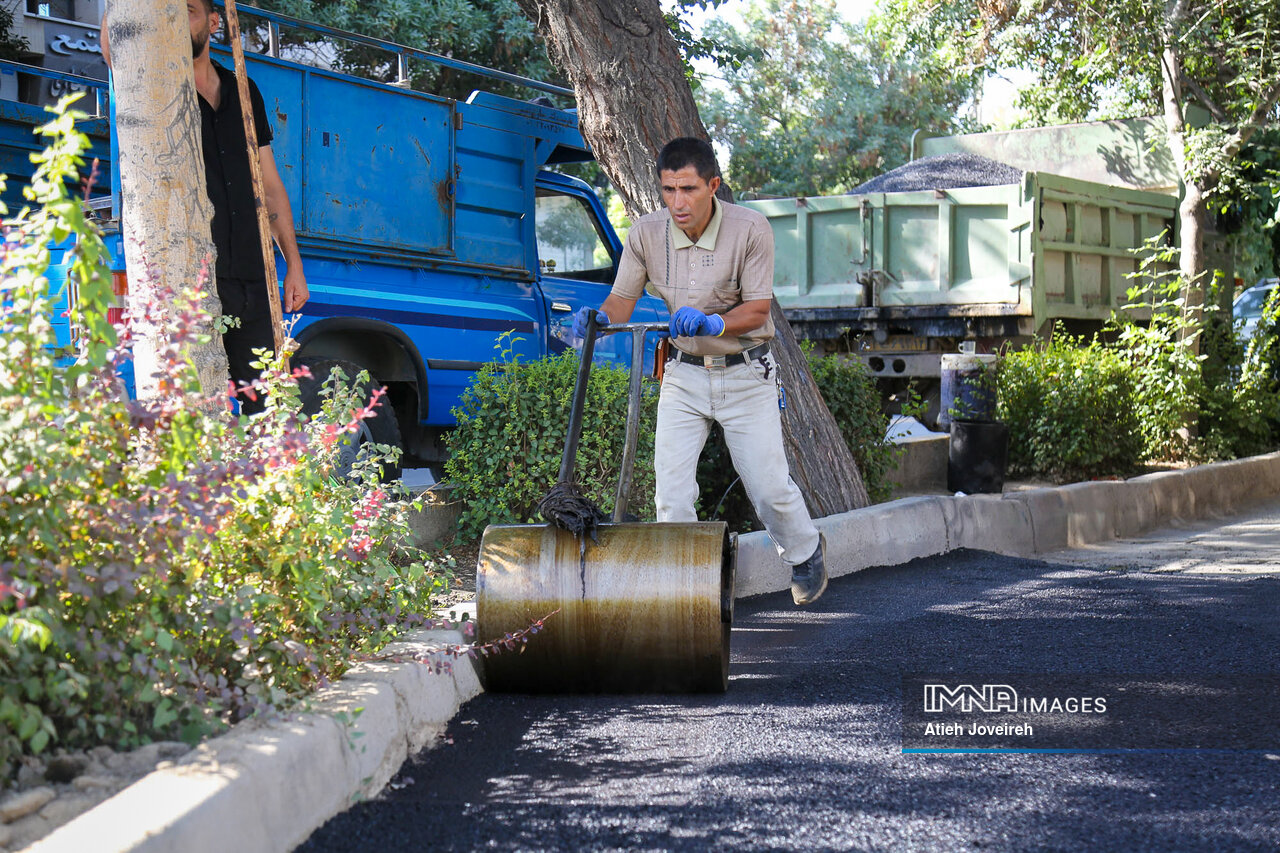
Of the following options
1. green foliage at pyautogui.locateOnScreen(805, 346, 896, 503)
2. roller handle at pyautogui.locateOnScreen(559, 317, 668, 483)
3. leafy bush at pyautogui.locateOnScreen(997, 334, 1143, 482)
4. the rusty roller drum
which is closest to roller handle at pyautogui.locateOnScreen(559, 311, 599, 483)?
roller handle at pyautogui.locateOnScreen(559, 317, 668, 483)

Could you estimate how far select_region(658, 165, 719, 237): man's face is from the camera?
466 cm

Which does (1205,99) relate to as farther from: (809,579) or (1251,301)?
(809,579)

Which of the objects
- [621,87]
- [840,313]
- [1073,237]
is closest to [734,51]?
[840,313]

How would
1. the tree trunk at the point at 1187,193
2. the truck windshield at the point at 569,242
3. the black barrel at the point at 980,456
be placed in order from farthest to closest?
the tree trunk at the point at 1187,193
the black barrel at the point at 980,456
the truck windshield at the point at 569,242

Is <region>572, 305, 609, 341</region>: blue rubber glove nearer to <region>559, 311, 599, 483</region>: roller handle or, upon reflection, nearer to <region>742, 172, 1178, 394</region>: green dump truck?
<region>559, 311, 599, 483</region>: roller handle

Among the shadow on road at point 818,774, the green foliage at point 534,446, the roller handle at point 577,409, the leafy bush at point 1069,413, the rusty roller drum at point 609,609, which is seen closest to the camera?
the shadow on road at point 818,774

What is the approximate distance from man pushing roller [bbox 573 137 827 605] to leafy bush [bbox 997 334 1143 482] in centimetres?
498

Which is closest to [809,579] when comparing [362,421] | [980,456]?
[362,421]

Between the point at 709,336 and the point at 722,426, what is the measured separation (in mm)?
395

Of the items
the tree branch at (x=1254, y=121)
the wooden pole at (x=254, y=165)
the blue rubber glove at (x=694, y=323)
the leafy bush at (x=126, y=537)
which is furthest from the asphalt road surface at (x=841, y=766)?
the tree branch at (x=1254, y=121)

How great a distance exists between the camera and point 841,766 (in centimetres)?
336

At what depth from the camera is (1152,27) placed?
1155 centimetres

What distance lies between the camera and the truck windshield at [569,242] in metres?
8.62

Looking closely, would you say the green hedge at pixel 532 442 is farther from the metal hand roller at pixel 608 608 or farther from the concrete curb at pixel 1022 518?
the metal hand roller at pixel 608 608
